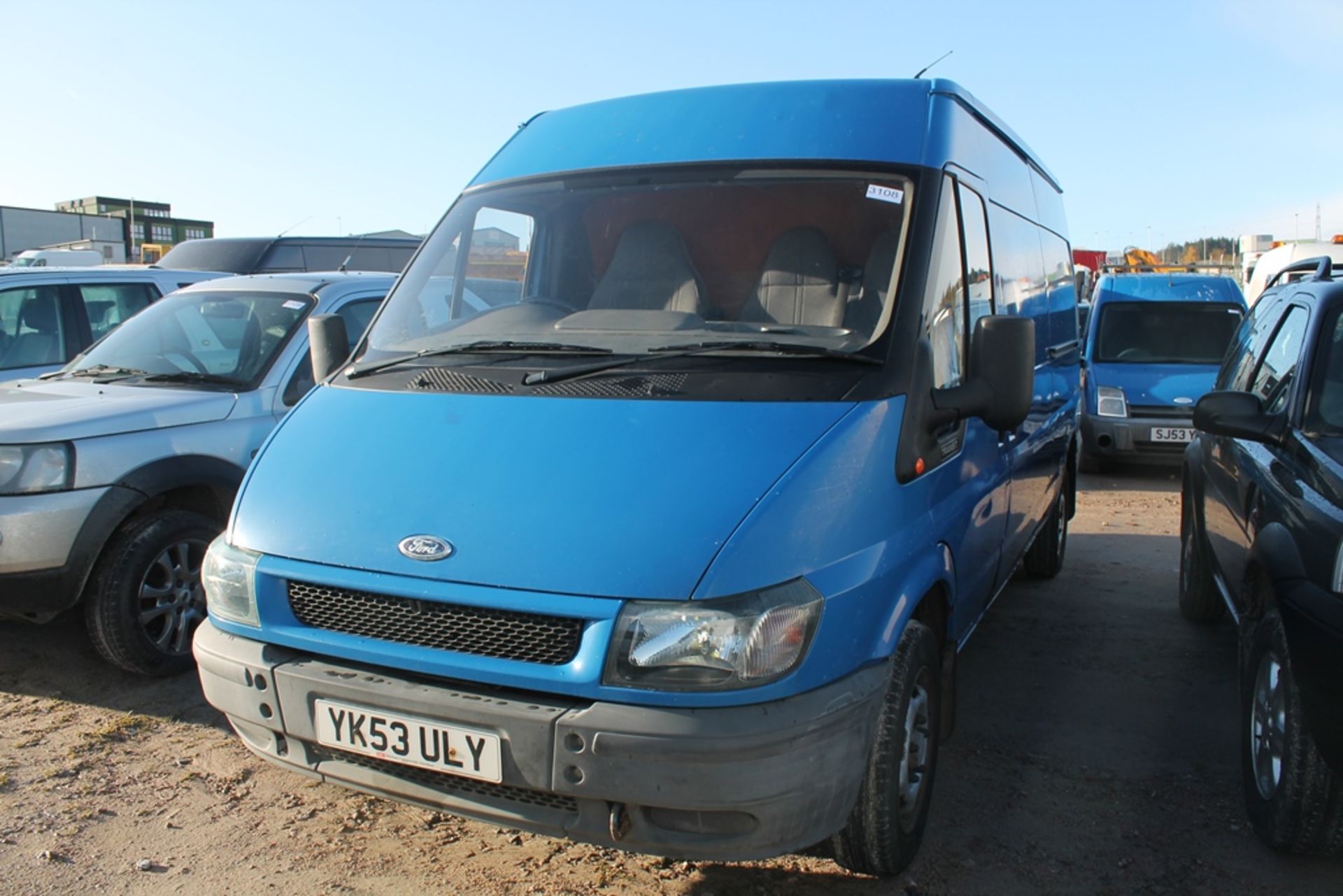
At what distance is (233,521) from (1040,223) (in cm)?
447

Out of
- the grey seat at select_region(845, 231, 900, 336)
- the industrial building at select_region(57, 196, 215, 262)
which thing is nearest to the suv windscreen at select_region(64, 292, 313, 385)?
the grey seat at select_region(845, 231, 900, 336)

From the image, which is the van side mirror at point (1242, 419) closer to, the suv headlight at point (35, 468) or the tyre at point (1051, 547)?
the tyre at point (1051, 547)

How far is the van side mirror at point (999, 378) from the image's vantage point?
3305 millimetres

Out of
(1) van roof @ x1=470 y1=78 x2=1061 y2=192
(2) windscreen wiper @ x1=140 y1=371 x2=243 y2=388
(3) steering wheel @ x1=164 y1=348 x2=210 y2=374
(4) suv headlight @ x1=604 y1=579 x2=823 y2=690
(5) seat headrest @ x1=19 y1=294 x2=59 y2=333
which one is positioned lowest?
(4) suv headlight @ x1=604 y1=579 x2=823 y2=690

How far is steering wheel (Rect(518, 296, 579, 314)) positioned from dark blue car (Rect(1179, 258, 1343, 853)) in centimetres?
230

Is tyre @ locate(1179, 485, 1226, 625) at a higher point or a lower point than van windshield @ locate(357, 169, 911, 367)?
lower

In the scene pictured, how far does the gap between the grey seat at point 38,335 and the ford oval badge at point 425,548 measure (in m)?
5.52

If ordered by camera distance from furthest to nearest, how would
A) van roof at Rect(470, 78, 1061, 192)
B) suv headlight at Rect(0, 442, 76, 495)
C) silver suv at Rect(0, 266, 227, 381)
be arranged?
silver suv at Rect(0, 266, 227, 381) → suv headlight at Rect(0, 442, 76, 495) → van roof at Rect(470, 78, 1061, 192)

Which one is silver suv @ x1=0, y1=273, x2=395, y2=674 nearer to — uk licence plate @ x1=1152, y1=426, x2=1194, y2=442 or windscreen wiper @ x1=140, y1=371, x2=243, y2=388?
windscreen wiper @ x1=140, y1=371, x2=243, y2=388

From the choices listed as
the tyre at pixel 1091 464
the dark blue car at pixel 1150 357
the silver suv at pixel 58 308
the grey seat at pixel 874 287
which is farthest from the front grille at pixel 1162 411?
the silver suv at pixel 58 308

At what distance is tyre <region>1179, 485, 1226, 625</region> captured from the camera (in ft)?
18.7

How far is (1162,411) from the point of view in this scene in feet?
34.9

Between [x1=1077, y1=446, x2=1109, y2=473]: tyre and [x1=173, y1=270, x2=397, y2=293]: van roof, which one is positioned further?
[x1=1077, y1=446, x2=1109, y2=473]: tyre

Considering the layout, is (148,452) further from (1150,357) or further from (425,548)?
(1150,357)
